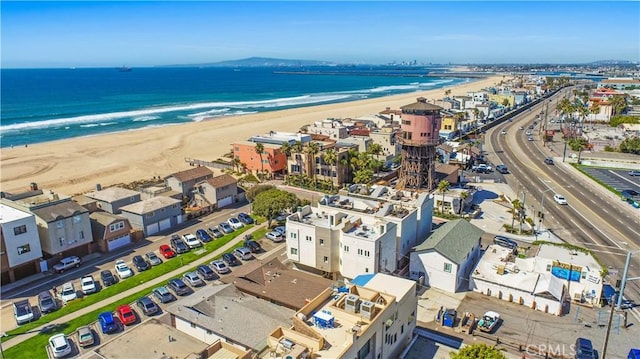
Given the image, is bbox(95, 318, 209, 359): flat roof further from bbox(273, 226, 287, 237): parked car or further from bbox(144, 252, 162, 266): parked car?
bbox(273, 226, 287, 237): parked car

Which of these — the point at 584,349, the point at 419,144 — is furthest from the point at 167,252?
the point at 584,349

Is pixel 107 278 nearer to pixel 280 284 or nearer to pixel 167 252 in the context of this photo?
pixel 167 252

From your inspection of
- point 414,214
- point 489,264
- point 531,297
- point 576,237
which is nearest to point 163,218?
point 414,214

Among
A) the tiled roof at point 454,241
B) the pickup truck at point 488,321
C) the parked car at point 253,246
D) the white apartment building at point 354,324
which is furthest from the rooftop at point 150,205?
the pickup truck at point 488,321

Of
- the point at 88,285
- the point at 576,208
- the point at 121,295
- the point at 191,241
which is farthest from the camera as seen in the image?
the point at 576,208

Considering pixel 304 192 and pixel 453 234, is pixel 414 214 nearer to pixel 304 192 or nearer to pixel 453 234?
pixel 453 234

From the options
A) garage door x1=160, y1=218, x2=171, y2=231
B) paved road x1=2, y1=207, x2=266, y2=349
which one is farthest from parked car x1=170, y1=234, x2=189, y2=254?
garage door x1=160, y1=218, x2=171, y2=231

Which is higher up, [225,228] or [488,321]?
[225,228]

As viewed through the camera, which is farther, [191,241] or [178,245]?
[191,241]
